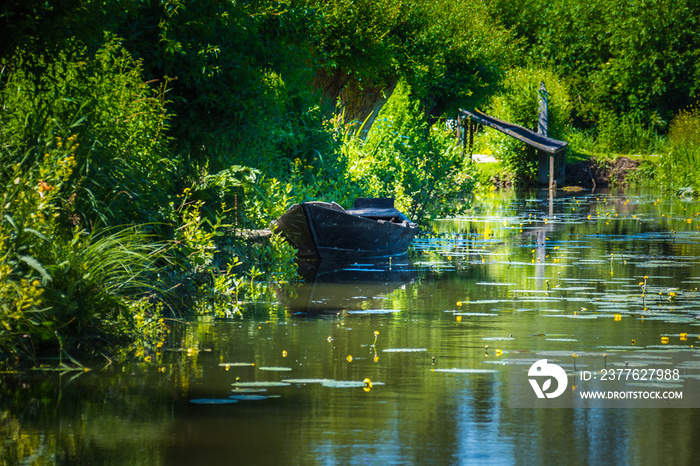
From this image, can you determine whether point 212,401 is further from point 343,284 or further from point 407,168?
point 407,168

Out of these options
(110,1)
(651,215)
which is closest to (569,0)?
(651,215)

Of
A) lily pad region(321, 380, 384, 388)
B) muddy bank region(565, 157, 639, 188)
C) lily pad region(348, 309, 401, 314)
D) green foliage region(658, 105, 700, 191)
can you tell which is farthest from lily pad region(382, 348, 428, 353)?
muddy bank region(565, 157, 639, 188)

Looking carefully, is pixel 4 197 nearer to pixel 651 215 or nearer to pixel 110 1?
pixel 110 1

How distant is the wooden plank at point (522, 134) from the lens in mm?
49031

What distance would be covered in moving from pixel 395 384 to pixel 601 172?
1930 inches

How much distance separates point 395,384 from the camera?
885cm

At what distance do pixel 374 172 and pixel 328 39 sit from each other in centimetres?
457

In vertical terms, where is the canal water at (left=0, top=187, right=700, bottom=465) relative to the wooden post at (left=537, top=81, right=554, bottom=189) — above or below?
below

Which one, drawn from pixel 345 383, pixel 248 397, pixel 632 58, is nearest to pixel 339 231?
pixel 345 383

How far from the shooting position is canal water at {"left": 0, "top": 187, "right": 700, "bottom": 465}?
6961mm

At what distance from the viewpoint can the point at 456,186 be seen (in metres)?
26.7

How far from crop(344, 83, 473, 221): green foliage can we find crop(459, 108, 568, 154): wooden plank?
2166cm

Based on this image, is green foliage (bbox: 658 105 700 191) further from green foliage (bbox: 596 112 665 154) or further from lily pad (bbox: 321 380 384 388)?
lily pad (bbox: 321 380 384 388)

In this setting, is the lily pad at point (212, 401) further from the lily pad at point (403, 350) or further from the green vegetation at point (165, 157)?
the lily pad at point (403, 350)
